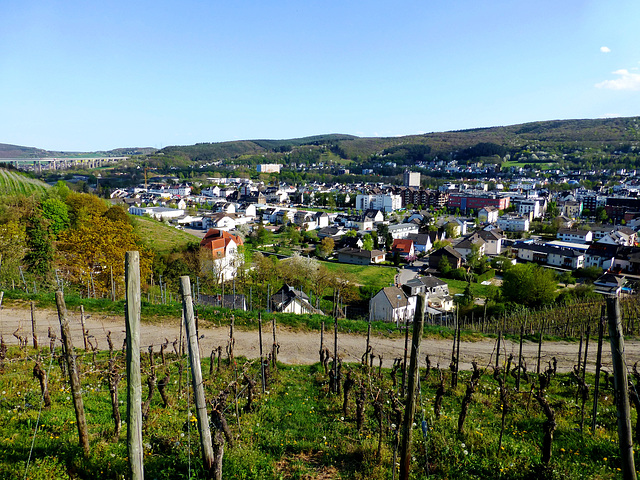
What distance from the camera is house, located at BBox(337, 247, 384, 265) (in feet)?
122

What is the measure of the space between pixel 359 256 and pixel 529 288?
661 inches

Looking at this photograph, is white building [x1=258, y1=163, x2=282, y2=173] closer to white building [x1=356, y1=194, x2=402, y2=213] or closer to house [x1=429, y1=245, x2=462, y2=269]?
white building [x1=356, y1=194, x2=402, y2=213]

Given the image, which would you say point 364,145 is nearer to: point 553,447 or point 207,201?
point 207,201

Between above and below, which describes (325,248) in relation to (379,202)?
below

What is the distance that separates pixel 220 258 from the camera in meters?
23.8

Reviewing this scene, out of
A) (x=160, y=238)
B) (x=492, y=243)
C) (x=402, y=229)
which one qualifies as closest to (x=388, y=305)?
(x=160, y=238)

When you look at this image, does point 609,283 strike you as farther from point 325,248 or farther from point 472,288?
point 325,248

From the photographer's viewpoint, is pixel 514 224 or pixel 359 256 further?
pixel 514 224

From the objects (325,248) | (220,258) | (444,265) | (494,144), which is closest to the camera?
(220,258)

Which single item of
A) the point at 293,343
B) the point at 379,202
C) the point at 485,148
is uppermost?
the point at 485,148

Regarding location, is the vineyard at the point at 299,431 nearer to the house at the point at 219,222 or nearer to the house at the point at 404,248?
the house at the point at 404,248

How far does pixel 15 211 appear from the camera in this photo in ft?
66.5

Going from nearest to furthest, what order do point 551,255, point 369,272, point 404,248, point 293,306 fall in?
point 293,306, point 369,272, point 551,255, point 404,248

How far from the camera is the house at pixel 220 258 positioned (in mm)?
22641
